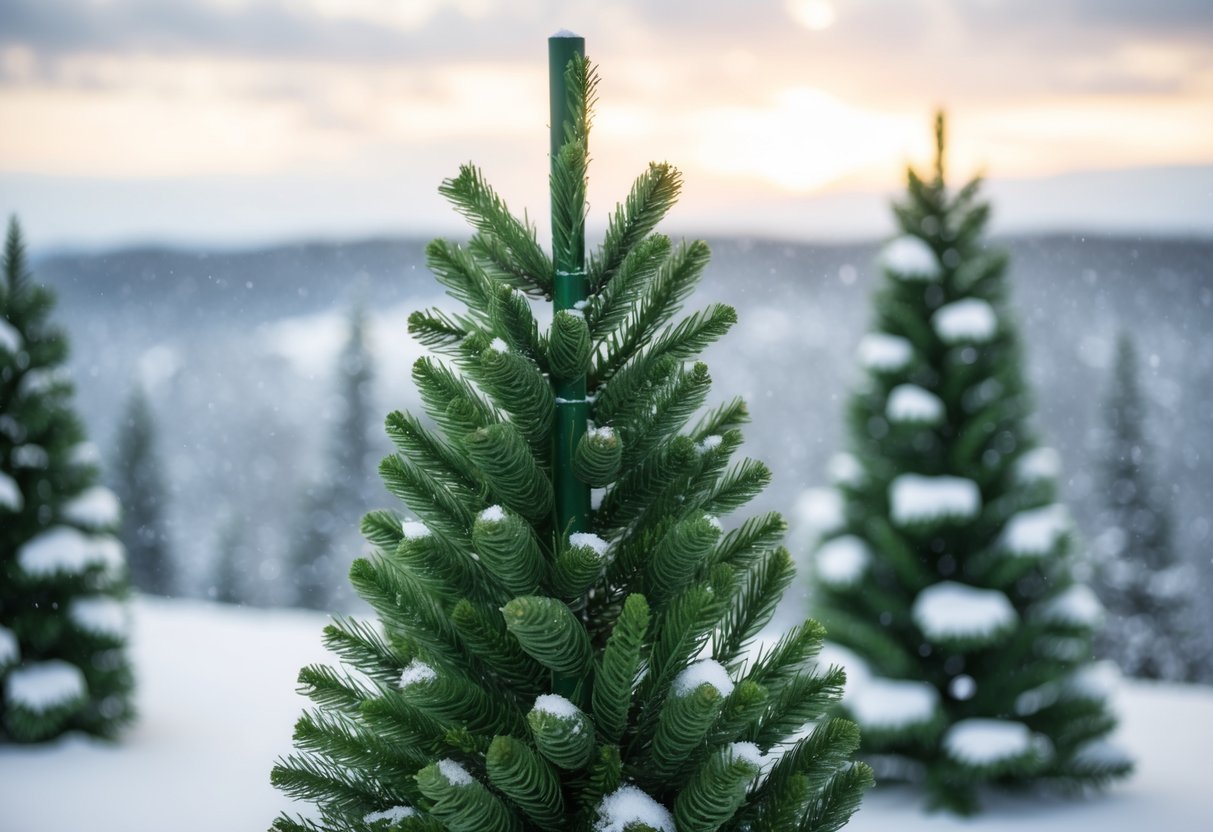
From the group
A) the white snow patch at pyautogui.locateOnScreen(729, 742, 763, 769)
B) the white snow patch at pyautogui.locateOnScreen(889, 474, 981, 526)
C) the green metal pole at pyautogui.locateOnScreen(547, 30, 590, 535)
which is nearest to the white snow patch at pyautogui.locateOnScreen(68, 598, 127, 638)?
the white snow patch at pyautogui.locateOnScreen(889, 474, 981, 526)

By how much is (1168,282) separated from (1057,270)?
3218 millimetres

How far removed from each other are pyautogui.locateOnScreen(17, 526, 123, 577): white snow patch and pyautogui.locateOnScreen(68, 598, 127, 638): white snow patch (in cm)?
25

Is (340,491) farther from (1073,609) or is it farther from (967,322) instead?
(1073,609)

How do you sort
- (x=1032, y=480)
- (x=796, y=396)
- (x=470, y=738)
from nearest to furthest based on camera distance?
1. (x=470, y=738)
2. (x=1032, y=480)
3. (x=796, y=396)

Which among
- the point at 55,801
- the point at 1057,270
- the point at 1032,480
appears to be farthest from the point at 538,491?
the point at 1057,270

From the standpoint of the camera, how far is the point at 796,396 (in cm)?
2911

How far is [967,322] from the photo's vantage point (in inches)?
248

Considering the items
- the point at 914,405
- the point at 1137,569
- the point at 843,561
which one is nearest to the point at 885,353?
the point at 914,405

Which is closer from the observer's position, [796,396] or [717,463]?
[717,463]

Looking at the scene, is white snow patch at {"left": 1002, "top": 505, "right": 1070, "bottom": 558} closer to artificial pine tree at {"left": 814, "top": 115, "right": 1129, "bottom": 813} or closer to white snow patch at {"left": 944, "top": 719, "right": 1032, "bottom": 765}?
artificial pine tree at {"left": 814, "top": 115, "right": 1129, "bottom": 813}

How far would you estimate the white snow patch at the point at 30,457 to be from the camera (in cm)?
700

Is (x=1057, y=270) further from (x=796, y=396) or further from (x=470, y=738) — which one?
(x=470, y=738)

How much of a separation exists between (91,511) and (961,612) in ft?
17.7

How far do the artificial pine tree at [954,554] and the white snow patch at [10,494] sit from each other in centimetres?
500
